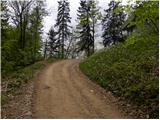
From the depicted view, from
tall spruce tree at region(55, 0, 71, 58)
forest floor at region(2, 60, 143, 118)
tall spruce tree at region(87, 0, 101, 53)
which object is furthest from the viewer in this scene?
tall spruce tree at region(55, 0, 71, 58)

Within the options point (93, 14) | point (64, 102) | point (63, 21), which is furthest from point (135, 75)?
point (63, 21)

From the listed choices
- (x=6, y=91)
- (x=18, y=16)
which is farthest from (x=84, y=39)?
(x=6, y=91)

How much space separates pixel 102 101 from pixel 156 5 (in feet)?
19.4

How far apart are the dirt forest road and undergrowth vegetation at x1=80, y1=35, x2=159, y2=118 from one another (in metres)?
0.94

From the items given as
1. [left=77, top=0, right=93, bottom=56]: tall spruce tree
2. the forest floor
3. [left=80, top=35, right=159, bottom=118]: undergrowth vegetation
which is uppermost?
[left=77, top=0, right=93, bottom=56]: tall spruce tree

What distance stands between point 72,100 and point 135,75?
5.12 meters

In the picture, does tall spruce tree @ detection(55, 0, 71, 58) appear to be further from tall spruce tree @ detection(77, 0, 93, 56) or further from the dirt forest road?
the dirt forest road

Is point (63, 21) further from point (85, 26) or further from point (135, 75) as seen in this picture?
point (135, 75)

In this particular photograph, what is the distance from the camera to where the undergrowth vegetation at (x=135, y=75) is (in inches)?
648

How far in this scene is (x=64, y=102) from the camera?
17.4 metres

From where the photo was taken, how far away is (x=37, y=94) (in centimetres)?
1966

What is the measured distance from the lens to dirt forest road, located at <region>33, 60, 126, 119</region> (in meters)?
15.2

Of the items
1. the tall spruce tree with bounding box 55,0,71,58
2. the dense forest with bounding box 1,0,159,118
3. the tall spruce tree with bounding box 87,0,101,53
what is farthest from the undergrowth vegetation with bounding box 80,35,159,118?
the tall spruce tree with bounding box 55,0,71,58

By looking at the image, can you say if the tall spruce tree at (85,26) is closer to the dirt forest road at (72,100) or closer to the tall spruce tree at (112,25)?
the tall spruce tree at (112,25)
